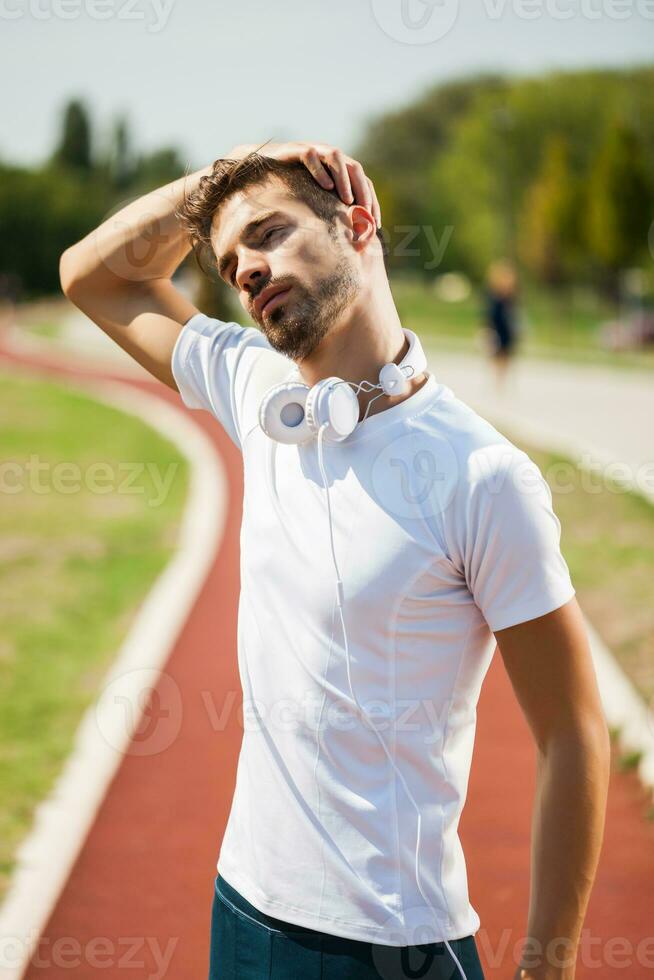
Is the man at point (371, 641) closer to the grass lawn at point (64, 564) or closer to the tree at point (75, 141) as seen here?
the grass lawn at point (64, 564)

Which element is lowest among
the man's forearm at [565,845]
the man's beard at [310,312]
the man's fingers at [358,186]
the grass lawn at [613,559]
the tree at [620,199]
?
the tree at [620,199]

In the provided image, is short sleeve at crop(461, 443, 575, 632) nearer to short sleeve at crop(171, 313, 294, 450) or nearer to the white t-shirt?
the white t-shirt

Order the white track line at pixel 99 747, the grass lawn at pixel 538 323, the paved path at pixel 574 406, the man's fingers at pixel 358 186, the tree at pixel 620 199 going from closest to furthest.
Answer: the man's fingers at pixel 358 186 → the white track line at pixel 99 747 → the paved path at pixel 574 406 → the grass lawn at pixel 538 323 → the tree at pixel 620 199

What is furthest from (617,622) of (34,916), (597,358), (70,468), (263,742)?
(597,358)

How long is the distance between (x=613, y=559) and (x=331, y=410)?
7.40 meters

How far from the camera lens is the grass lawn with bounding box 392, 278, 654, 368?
32.7m

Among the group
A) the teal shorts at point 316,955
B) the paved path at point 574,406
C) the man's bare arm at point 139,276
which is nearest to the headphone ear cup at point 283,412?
the man's bare arm at point 139,276

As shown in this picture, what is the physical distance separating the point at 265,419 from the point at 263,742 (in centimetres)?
61

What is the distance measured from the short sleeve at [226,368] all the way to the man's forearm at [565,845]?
0.98 meters

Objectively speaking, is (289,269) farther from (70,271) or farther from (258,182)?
(70,271)

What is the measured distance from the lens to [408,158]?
8862cm

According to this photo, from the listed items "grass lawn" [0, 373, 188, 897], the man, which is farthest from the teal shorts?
"grass lawn" [0, 373, 188, 897]

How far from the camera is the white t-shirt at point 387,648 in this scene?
1.80 meters

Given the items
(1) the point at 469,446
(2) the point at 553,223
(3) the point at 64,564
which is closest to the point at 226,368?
(1) the point at 469,446
